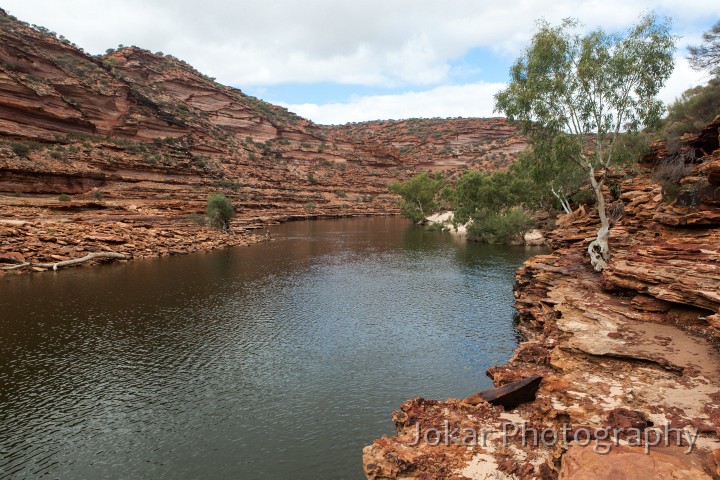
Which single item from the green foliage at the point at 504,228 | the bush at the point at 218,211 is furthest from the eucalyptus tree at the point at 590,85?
the bush at the point at 218,211

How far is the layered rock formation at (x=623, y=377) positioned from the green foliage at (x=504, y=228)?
1067 inches

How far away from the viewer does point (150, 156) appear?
194 feet

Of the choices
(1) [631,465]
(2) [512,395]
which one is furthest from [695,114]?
(1) [631,465]

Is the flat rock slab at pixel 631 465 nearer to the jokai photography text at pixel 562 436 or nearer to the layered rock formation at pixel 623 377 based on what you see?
the layered rock formation at pixel 623 377

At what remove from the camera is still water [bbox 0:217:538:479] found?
9.60 m

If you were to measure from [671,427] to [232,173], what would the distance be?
243 ft

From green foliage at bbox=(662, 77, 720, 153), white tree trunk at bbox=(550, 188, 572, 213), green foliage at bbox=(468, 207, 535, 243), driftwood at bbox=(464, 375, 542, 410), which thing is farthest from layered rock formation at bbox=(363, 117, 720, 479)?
green foliage at bbox=(468, 207, 535, 243)

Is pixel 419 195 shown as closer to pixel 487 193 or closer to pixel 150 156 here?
pixel 487 193

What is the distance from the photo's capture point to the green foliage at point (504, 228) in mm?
44406

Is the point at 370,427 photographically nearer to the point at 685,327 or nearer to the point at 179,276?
the point at 685,327

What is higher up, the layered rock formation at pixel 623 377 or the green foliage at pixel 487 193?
the green foliage at pixel 487 193

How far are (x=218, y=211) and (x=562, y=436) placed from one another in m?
47.8

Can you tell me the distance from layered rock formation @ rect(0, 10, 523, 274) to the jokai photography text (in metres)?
32.5

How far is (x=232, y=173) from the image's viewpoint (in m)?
74.2
